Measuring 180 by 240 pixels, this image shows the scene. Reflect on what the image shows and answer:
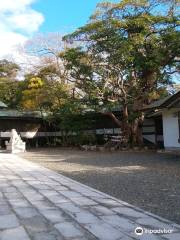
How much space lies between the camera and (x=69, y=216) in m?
6.11

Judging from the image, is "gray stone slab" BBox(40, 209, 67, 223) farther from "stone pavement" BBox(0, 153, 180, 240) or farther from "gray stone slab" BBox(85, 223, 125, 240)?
"gray stone slab" BBox(85, 223, 125, 240)

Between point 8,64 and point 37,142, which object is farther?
point 8,64

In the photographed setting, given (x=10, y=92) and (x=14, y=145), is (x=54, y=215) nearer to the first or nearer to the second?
(x=14, y=145)

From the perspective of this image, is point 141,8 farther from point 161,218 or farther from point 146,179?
point 161,218

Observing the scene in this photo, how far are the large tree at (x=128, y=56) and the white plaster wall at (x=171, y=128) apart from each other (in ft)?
10.3

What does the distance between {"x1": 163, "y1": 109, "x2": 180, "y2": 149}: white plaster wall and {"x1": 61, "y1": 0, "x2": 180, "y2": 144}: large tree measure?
3.13m

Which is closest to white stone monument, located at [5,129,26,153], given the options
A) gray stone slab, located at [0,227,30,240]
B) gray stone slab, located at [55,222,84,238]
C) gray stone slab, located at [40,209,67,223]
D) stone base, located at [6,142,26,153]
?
stone base, located at [6,142,26,153]

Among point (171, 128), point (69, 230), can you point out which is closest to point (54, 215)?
point (69, 230)

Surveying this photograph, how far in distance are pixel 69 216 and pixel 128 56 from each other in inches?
577

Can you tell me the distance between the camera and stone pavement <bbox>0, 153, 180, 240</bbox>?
514 centimetres

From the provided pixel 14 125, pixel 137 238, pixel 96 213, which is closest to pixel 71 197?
pixel 96 213

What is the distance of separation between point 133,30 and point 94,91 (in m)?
3.98

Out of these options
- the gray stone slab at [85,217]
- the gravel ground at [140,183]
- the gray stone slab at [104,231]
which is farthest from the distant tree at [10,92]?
the gray stone slab at [104,231]

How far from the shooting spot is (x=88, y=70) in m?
21.6
